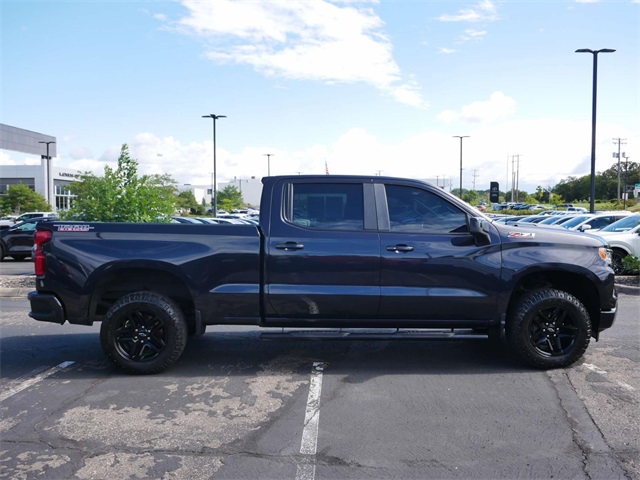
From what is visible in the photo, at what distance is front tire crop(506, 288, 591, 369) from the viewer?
5777mm

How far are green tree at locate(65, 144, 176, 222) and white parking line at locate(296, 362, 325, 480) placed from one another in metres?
7.62

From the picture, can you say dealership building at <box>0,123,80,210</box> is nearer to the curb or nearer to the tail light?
the curb

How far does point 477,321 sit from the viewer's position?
19.1 feet

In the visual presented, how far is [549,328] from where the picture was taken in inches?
231

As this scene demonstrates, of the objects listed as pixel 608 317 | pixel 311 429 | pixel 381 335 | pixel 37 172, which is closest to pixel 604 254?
pixel 608 317

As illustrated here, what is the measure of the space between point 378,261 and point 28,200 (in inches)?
2199

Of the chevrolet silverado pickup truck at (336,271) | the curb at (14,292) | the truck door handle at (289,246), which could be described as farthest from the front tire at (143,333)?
the curb at (14,292)

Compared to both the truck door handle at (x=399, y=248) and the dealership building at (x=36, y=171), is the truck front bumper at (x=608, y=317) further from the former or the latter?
the dealership building at (x=36, y=171)

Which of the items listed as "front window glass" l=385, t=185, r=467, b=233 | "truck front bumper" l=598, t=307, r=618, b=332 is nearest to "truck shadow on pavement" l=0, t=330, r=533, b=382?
"truck front bumper" l=598, t=307, r=618, b=332

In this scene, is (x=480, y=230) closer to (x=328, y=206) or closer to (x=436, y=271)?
(x=436, y=271)

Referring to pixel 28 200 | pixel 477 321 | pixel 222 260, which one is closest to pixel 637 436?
pixel 477 321

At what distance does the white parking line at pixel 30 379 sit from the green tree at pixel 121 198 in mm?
6236

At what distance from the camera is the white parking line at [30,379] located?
530 cm

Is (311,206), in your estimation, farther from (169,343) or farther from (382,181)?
(169,343)
